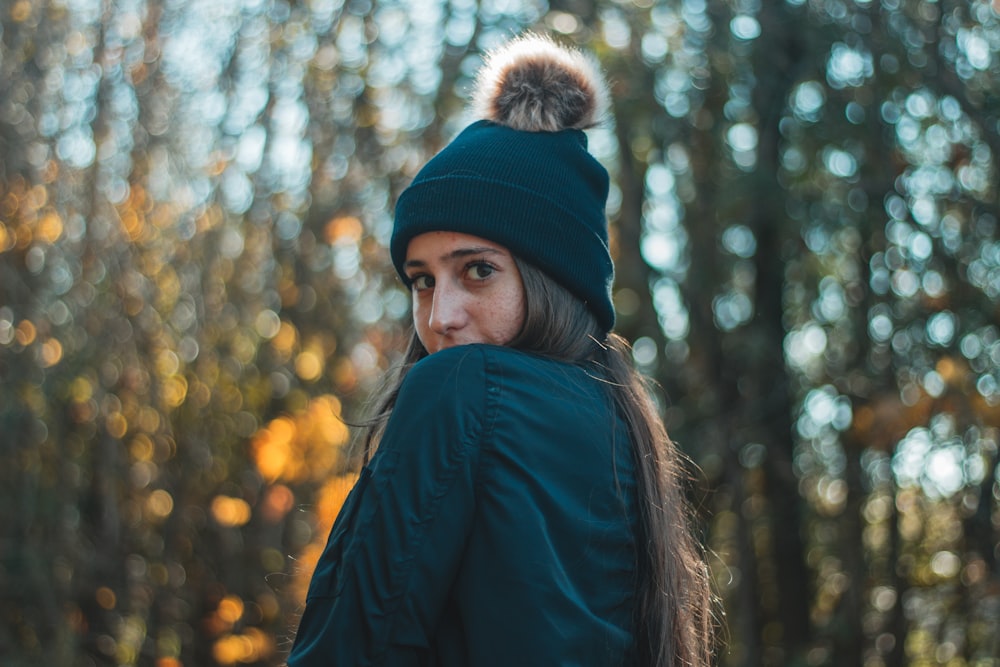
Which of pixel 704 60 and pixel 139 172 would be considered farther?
pixel 139 172

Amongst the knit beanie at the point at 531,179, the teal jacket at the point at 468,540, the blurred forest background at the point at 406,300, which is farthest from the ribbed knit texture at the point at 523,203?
the blurred forest background at the point at 406,300

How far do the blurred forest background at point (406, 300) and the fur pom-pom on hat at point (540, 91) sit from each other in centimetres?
199

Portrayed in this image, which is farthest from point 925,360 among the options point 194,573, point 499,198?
point 194,573

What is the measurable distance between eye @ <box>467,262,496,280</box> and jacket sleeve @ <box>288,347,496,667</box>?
0.24 meters

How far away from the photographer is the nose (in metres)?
1.47

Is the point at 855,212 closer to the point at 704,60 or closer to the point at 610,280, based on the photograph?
the point at 704,60

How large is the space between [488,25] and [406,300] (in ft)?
3.63

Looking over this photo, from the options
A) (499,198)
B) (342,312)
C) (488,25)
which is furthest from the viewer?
(342,312)

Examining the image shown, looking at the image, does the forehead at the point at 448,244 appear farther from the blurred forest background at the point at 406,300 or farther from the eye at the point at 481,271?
the blurred forest background at the point at 406,300

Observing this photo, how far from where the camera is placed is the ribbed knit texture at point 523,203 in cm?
147

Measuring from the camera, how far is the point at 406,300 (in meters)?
4.12

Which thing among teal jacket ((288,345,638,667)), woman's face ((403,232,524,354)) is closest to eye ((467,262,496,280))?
woman's face ((403,232,524,354))

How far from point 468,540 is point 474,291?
0.41 meters

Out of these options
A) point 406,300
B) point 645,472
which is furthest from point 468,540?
point 406,300
